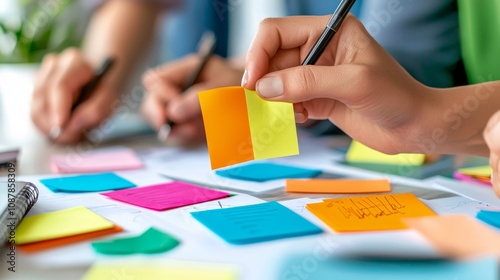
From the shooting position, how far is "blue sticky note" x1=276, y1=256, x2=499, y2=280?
383 mm

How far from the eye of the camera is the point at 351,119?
698mm

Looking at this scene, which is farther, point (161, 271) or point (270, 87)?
point (270, 87)

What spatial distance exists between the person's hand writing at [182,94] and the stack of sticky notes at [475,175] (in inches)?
18.3

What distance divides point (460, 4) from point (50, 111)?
0.82m

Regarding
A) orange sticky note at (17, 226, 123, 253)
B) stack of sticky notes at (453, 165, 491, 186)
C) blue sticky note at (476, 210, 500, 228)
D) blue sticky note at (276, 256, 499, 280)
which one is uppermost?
orange sticky note at (17, 226, 123, 253)

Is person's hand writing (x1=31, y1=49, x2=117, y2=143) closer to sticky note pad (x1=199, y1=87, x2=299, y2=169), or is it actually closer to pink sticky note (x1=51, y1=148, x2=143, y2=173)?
pink sticky note (x1=51, y1=148, x2=143, y2=173)

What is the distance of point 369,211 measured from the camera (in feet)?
1.83

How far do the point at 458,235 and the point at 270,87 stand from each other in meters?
0.24

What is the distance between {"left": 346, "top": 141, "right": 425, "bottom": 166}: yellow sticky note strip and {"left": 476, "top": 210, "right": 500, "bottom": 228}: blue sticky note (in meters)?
0.28

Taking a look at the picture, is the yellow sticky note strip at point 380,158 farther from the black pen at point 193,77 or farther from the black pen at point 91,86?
the black pen at point 91,86

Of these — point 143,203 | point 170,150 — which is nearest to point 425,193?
point 143,203

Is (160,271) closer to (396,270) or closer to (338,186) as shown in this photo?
(396,270)

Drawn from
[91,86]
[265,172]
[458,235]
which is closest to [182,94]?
[91,86]

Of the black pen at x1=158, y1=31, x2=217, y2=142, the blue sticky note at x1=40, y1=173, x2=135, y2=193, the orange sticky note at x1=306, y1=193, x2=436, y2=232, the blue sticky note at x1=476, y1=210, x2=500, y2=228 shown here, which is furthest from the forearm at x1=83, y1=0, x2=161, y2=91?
the blue sticky note at x1=476, y1=210, x2=500, y2=228
